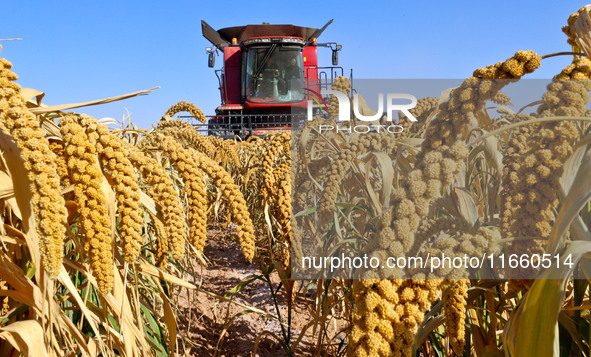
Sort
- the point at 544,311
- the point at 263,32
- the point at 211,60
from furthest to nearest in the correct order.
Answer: the point at 263,32
the point at 211,60
the point at 544,311

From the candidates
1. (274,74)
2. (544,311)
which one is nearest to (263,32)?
(274,74)

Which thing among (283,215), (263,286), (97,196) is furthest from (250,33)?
(97,196)

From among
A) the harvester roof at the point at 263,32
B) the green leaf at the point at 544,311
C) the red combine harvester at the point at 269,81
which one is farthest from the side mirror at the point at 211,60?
the green leaf at the point at 544,311

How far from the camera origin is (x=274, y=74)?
35.3 feet

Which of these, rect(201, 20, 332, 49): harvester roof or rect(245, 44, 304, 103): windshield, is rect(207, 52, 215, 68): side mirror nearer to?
rect(245, 44, 304, 103): windshield

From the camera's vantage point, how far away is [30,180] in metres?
0.62

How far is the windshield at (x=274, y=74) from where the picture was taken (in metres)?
10.6

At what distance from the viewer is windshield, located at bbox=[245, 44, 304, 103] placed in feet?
34.8

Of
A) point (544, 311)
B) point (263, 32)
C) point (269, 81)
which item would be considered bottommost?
point (544, 311)

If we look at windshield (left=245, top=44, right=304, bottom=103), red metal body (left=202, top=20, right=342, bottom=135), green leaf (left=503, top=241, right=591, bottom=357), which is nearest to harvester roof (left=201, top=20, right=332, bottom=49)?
red metal body (left=202, top=20, right=342, bottom=135)

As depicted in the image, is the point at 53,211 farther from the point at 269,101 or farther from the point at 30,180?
the point at 269,101

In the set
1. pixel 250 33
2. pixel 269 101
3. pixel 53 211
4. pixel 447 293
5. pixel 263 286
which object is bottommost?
pixel 263 286

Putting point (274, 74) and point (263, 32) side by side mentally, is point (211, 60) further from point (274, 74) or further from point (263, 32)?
point (263, 32)

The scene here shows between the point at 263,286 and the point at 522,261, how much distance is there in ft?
10.0
